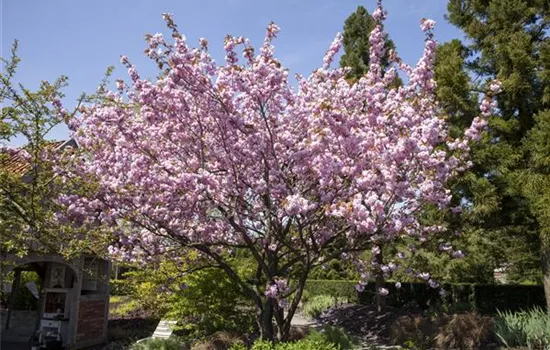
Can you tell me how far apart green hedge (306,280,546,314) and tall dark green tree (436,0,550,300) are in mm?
4147

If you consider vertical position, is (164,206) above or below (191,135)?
below

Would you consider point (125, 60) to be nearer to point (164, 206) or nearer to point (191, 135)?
point (191, 135)

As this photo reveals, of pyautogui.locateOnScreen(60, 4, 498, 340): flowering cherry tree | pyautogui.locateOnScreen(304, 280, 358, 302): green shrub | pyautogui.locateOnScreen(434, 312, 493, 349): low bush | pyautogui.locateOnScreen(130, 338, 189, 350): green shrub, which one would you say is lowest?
pyautogui.locateOnScreen(130, 338, 189, 350): green shrub

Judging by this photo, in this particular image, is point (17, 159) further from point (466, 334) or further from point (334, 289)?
point (334, 289)

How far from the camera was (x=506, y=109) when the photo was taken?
47.0ft

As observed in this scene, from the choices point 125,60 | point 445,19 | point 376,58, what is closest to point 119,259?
point 125,60

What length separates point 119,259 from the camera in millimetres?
8594

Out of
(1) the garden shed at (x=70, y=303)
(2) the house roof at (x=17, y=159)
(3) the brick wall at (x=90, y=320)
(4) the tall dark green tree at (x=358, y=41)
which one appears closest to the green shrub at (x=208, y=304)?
(1) the garden shed at (x=70, y=303)

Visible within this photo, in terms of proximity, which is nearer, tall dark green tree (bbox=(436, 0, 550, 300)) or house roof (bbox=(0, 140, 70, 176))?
house roof (bbox=(0, 140, 70, 176))

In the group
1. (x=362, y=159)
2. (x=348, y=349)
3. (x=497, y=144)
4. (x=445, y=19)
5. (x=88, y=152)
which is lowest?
(x=348, y=349)

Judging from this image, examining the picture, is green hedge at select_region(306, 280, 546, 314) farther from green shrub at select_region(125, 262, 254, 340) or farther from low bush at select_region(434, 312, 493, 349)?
green shrub at select_region(125, 262, 254, 340)

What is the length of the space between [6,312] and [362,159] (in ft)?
62.9

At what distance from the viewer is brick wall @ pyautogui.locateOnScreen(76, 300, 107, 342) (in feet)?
51.5

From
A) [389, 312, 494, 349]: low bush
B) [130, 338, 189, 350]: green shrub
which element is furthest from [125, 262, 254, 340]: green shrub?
[389, 312, 494, 349]: low bush
